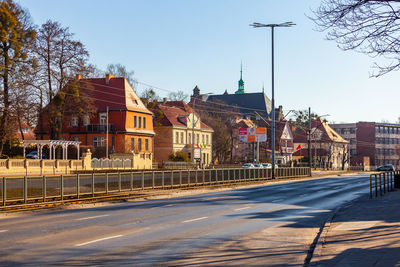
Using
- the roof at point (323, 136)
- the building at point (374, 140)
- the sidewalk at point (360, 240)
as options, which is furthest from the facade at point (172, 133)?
the sidewalk at point (360, 240)

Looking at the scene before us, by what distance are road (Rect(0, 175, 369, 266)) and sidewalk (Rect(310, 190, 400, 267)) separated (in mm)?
520

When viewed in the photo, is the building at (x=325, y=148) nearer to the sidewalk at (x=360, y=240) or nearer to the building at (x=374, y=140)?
the building at (x=374, y=140)

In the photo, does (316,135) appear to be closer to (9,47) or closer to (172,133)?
(172,133)

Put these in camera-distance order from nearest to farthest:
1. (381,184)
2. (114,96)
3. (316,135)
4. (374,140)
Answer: (381,184), (114,96), (316,135), (374,140)

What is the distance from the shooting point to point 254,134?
9012cm

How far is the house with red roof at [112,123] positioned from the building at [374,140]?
8467cm

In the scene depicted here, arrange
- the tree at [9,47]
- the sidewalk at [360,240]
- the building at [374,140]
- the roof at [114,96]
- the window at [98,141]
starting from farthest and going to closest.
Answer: the building at [374,140] < the roof at [114,96] < the window at [98,141] < the tree at [9,47] < the sidewalk at [360,240]

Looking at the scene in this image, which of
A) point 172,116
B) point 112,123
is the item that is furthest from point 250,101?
point 112,123

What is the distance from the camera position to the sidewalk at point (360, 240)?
384 inches

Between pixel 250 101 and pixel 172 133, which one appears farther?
pixel 250 101

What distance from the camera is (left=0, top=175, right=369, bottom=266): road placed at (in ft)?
34.6

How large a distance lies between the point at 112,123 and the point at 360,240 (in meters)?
67.7

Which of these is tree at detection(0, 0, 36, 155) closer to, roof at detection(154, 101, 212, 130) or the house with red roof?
the house with red roof

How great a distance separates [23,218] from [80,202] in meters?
6.34
